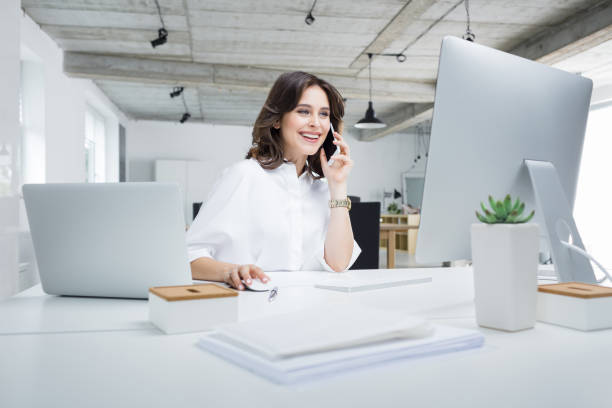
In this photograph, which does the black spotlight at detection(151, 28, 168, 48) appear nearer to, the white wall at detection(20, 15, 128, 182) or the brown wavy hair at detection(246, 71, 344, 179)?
the white wall at detection(20, 15, 128, 182)

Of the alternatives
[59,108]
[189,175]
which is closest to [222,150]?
[189,175]

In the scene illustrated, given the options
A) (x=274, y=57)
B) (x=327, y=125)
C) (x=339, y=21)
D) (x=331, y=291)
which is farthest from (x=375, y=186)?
(x=331, y=291)

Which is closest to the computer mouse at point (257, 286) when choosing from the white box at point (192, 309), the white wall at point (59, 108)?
the white box at point (192, 309)

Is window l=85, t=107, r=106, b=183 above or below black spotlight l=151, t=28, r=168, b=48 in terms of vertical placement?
below

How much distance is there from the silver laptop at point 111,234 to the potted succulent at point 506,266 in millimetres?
585

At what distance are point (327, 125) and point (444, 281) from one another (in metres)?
0.89

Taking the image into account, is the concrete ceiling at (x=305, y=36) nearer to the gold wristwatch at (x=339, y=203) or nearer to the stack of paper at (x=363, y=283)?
the gold wristwatch at (x=339, y=203)

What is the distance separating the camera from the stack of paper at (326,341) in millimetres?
542

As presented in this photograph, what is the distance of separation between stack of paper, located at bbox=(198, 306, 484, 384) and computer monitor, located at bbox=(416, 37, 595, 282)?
42cm

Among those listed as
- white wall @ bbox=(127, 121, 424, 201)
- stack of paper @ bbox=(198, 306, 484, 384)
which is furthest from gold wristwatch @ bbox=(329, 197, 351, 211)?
white wall @ bbox=(127, 121, 424, 201)

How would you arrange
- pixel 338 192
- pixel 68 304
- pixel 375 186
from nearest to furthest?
pixel 68 304 < pixel 338 192 < pixel 375 186

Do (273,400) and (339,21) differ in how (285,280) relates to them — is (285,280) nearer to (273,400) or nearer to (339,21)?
(273,400)

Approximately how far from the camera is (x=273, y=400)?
1.63 feet

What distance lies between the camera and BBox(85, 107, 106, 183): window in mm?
8203
